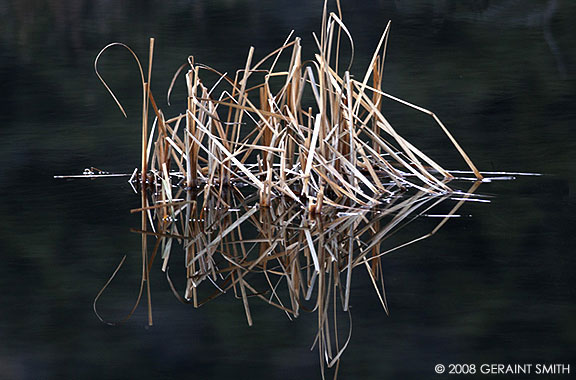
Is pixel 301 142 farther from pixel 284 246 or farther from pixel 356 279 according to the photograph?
pixel 356 279

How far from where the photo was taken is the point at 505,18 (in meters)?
9.74

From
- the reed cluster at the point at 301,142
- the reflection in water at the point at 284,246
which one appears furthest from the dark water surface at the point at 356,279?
the reed cluster at the point at 301,142

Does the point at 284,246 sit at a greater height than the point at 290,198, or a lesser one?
greater

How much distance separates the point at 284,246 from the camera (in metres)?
2.86

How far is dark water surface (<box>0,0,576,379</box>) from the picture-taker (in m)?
2.10

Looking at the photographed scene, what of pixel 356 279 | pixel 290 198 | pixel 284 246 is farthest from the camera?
pixel 290 198

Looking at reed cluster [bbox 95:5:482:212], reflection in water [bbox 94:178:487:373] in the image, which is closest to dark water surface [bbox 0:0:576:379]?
reflection in water [bbox 94:178:487:373]

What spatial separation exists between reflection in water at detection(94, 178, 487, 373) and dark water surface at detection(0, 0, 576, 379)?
5 cm

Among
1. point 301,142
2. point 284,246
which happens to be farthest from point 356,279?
point 301,142

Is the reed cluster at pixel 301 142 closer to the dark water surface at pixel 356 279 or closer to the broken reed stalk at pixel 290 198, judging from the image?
the broken reed stalk at pixel 290 198

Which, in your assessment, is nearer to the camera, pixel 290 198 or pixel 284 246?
pixel 284 246

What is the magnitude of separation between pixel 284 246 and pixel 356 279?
35 cm

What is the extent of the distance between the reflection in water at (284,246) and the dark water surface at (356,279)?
0.15 feet

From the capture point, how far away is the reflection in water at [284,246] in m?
2.44
